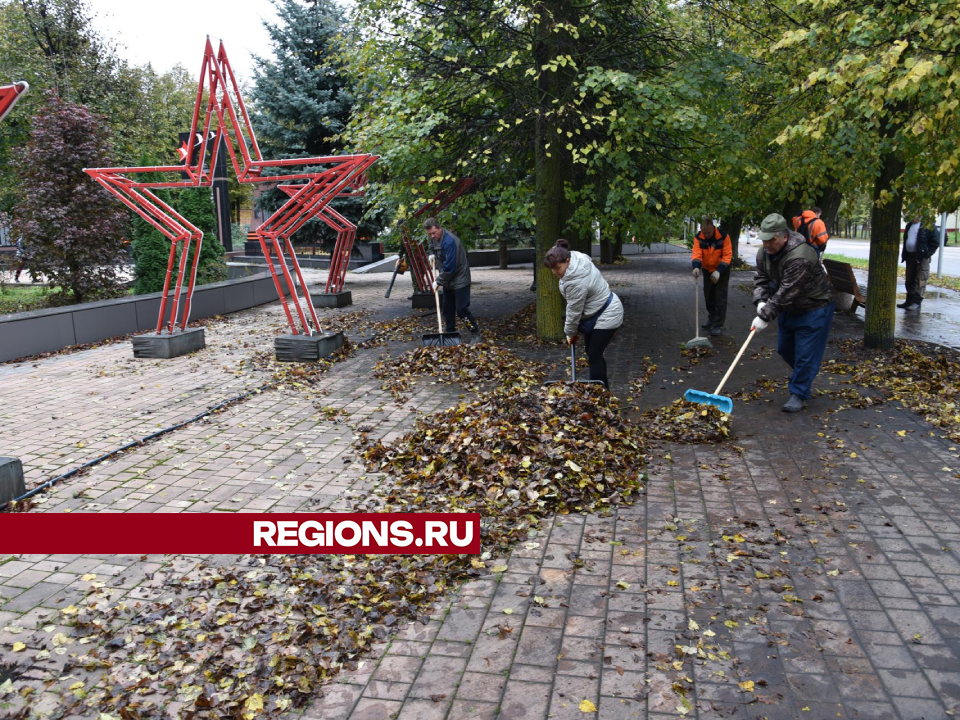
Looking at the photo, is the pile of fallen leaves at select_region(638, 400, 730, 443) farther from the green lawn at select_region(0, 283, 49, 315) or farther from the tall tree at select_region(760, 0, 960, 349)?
the green lawn at select_region(0, 283, 49, 315)

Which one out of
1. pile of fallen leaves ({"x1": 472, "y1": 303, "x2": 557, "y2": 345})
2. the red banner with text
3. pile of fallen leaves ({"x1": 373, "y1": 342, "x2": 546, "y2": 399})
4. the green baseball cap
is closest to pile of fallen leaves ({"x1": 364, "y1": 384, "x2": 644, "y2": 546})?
the red banner with text

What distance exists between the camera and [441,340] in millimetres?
10836

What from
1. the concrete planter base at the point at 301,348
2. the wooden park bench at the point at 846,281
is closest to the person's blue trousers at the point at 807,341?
the concrete planter base at the point at 301,348

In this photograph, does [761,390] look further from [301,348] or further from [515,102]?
[301,348]

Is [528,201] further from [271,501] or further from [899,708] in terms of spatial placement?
[899,708]

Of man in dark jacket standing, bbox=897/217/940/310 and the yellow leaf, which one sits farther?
man in dark jacket standing, bbox=897/217/940/310

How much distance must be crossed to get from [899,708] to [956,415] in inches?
195

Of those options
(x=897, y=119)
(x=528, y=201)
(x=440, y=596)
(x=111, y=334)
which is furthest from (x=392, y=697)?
(x=111, y=334)

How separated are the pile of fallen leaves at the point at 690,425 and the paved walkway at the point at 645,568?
0.77 feet

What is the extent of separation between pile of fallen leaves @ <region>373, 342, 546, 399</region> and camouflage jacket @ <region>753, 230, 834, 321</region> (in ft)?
8.65

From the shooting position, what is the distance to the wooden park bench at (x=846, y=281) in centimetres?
1377

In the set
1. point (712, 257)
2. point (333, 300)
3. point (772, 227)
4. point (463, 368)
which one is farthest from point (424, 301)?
point (772, 227)

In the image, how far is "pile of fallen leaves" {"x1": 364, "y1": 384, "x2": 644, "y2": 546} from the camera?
18.0 feet

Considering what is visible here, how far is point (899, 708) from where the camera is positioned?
321 cm
